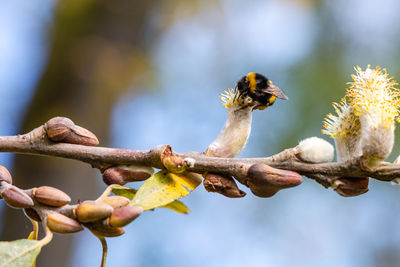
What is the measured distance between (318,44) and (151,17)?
10.1ft

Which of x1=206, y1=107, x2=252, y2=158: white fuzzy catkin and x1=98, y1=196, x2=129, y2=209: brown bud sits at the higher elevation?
x1=206, y1=107, x2=252, y2=158: white fuzzy catkin

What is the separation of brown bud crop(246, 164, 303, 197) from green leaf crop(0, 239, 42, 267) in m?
0.40

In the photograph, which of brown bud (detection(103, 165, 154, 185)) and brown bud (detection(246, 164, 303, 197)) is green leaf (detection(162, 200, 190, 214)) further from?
brown bud (detection(246, 164, 303, 197))

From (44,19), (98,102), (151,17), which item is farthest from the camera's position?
(151,17)

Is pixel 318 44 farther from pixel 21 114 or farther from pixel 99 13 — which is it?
pixel 21 114

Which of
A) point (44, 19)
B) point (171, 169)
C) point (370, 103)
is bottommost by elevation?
point (171, 169)

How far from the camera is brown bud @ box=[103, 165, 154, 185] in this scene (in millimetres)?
929

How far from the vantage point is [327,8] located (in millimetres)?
6914

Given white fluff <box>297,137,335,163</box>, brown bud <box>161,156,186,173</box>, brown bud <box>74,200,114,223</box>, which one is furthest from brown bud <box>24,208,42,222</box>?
white fluff <box>297,137,335,163</box>

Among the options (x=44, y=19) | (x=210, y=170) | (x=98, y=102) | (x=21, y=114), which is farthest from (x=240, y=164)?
(x=44, y=19)

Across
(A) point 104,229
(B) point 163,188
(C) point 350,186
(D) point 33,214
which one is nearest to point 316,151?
(C) point 350,186

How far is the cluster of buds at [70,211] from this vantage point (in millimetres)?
798

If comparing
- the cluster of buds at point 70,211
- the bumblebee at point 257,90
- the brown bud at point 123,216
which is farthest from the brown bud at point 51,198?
the bumblebee at point 257,90

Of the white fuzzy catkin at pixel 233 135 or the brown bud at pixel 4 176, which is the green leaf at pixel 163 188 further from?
the brown bud at pixel 4 176
